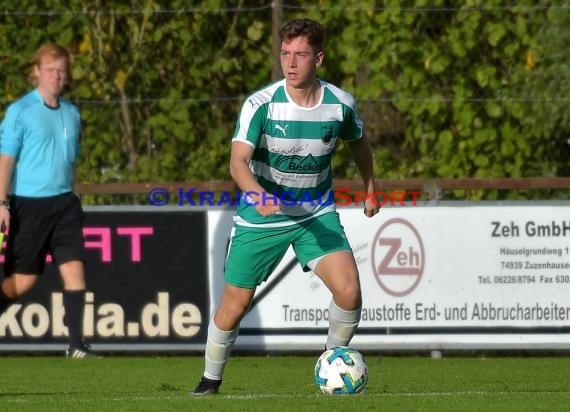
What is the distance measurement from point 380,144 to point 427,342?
113 inches

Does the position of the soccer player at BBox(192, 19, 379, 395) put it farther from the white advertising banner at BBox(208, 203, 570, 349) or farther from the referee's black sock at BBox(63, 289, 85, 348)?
the white advertising banner at BBox(208, 203, 570, 349)

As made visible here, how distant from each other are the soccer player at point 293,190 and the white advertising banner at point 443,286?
3718mm

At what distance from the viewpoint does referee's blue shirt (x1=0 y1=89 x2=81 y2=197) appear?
383 inches

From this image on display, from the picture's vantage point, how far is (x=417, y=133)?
13445 mm

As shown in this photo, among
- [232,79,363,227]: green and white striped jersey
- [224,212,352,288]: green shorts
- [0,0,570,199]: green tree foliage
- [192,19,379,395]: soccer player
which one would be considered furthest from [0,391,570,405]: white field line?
[0,0,570,199]: green tree foliage

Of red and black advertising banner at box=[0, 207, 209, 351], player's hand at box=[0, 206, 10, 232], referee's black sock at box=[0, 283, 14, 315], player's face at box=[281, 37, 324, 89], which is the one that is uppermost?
player's face at box=[281, 37, 324, 89]

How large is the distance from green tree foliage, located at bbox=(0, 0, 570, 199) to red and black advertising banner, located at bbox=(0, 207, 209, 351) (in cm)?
182

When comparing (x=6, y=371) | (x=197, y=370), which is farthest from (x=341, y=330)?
(x=6, y=371)

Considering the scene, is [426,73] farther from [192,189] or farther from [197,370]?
[197,370]

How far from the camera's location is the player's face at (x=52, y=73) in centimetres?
953

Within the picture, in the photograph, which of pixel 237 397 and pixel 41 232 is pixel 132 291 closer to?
pixel 41 232

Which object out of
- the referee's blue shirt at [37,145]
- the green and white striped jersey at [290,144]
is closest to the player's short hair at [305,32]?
the green and white striped jersey at [290,144]

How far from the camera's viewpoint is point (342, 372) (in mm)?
7258

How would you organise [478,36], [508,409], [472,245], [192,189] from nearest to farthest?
[508,409] → [472,245] → [192,189] → [478,36]
